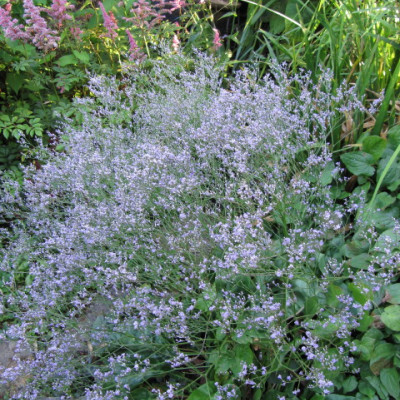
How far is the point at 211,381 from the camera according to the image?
226 centimetres

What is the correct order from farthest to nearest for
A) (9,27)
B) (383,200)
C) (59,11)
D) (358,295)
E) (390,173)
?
(59,11) → (9,27) → (390,173) → (383,200) → (358,295)

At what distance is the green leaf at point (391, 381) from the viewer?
2.07 metres

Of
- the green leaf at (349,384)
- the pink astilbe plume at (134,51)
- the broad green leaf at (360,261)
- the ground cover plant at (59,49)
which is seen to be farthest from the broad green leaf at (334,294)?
the pink astilbe plume at (134,51)

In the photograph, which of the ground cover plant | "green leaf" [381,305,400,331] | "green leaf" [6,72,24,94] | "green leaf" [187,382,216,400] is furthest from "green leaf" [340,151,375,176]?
"green leaf" [6,72,24,94]

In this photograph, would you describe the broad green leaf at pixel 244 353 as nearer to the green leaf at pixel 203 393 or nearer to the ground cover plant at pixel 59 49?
the green leaf at pixel 203 393

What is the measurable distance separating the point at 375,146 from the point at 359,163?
140mm

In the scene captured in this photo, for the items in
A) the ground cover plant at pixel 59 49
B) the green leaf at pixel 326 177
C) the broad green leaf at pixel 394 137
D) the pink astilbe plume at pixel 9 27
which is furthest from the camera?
the ground cover plant at pixel 59 49

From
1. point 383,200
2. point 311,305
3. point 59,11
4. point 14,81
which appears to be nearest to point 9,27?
point 59,11

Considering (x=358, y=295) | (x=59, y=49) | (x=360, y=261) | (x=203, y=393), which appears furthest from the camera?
(x=59, y=49)

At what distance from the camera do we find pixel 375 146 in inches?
110

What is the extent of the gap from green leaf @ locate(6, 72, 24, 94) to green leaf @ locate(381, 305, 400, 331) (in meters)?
3.90

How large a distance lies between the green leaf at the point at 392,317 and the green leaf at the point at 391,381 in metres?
0.21

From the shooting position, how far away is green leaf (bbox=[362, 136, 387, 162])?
2.76 m

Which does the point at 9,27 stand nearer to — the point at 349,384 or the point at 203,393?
the point at 203,393
